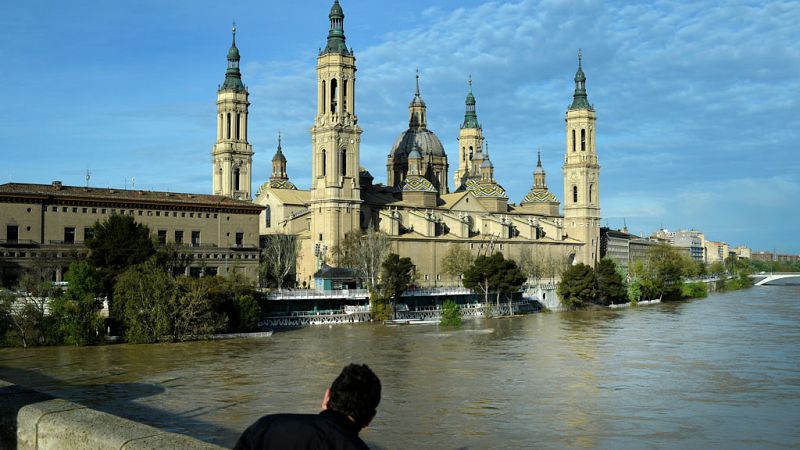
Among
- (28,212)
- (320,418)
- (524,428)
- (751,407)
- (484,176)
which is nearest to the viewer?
(320,418)

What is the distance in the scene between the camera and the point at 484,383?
36031mm

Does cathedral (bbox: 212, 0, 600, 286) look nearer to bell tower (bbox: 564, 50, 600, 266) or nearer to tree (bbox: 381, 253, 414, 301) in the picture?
bell tower (bbox: 564, 50, 600, 266)

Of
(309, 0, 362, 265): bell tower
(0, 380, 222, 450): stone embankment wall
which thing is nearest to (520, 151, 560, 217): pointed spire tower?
(309, 0, 362, 265): bell tower

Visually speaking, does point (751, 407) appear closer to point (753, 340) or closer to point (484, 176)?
point (753, 340)

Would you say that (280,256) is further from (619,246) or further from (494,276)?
(619,246)

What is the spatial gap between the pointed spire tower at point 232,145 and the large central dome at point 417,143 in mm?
21423

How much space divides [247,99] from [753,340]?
73349 millimetres

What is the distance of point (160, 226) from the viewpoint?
230ft

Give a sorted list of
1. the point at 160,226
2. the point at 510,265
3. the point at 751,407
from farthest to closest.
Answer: the point at 510,265 → the point at 160,226 → the point at 751,407

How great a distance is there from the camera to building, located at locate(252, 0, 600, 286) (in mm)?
89250

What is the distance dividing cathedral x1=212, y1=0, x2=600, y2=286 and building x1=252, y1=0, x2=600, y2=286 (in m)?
0.14

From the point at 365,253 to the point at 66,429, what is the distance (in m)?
70.9

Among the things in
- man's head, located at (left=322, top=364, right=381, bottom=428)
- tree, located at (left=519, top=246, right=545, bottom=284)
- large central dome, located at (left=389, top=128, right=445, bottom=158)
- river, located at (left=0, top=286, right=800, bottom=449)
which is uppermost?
Answer: large central dome, located at (left=389, top=128, right=445, bottom=158)

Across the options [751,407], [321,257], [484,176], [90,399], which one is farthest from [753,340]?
[484,176]
